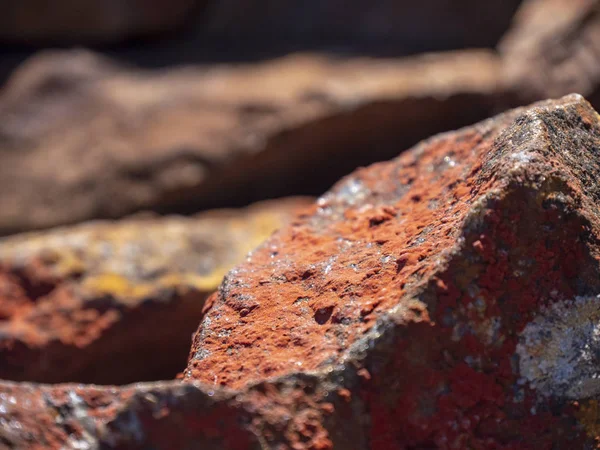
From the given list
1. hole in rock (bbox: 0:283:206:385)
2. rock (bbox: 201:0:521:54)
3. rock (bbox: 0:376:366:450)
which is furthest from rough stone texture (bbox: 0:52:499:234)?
rock (bbox: 0:376:366:450)

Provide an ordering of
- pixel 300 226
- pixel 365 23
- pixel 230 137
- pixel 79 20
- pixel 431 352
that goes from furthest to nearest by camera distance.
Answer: pixel 79 20 < pixel 365 23 < pixel 230 137 < pixel 300 226 < pixel 431 352

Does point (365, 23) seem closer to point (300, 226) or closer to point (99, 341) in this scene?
point (99, 341)

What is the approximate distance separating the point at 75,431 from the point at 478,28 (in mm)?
3804

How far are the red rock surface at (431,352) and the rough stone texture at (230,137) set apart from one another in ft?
8.12

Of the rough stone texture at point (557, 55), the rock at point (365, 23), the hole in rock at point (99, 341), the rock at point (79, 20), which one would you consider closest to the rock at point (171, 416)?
the hole in rock at point (99, 341)

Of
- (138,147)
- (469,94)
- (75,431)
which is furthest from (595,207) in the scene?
(138,147)

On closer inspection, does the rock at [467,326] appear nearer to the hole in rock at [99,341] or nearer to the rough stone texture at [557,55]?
the hole in rock at [99,341]

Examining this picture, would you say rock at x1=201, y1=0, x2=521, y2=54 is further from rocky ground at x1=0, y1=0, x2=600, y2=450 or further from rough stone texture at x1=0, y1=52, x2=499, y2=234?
rough stone texture at x1=0, y1=52, x2=499, y2=234

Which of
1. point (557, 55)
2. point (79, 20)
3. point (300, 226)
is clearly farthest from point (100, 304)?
point (79, 20)

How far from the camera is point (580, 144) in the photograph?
1.30 m

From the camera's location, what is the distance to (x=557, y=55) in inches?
150

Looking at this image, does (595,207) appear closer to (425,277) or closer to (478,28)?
(425,277)

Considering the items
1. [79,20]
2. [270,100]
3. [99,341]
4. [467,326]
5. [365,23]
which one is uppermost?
[79,20]

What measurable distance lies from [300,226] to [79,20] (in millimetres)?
3732
